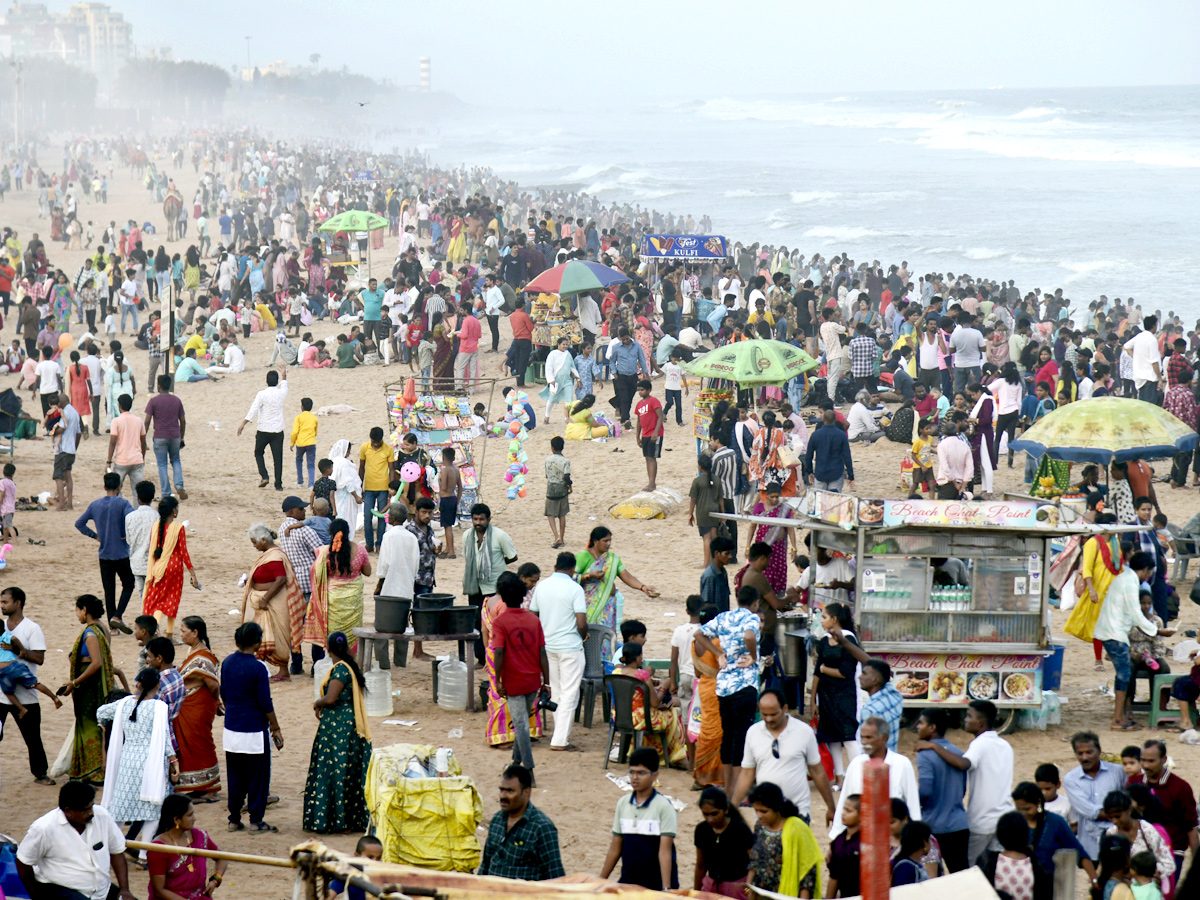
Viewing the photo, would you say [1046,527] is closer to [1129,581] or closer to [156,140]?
[1129,581]

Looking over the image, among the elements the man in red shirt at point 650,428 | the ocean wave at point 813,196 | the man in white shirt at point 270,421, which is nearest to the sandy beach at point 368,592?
the man in white shirt at point 270,421

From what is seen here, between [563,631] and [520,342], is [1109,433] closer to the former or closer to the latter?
[563,631]

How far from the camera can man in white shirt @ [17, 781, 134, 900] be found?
592 centimetres

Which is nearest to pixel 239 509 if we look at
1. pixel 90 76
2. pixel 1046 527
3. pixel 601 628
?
pixel 601 628

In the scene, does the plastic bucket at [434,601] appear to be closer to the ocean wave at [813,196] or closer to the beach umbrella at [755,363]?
the beach umbrella at [755,363]

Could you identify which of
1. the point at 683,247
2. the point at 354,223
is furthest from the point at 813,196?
the point at 683,247

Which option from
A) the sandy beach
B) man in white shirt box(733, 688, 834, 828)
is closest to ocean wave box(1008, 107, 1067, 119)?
the sandy beach

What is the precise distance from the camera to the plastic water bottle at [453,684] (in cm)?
1002

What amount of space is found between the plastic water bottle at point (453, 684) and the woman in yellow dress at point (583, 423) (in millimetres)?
9267

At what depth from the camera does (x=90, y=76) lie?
145750 millimetres

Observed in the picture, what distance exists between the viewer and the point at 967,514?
9.29m

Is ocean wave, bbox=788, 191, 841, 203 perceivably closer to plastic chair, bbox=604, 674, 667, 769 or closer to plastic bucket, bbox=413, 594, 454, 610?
plastic bucket, bbox=413, 594, 454, 610

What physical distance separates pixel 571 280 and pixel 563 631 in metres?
12.2

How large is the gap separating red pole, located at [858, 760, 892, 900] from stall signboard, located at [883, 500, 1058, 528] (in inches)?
223
